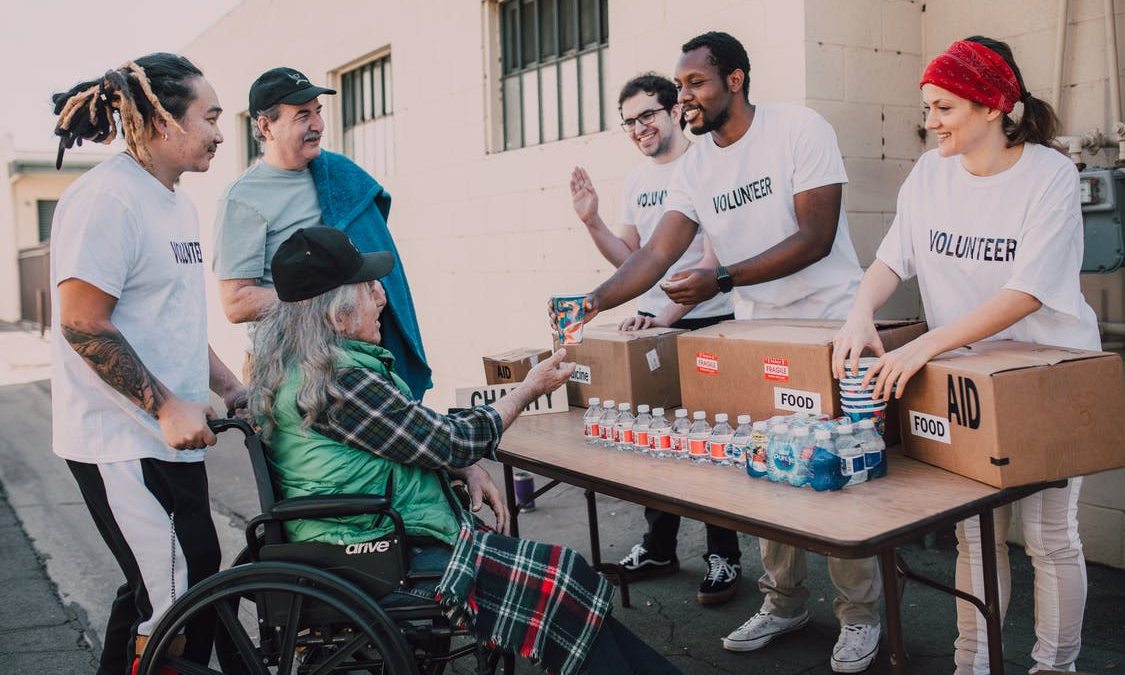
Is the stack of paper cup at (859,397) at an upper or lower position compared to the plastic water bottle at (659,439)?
upper

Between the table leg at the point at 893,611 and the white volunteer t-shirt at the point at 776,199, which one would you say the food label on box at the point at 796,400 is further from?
the white volunteer t-shirt at the point at 776,199

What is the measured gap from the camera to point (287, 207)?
9.90 feet

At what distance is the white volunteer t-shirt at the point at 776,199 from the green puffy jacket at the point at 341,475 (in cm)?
144

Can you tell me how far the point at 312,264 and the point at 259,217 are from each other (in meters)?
0.85

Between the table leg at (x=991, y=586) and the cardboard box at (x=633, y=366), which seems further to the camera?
the cardboard box at (x=633, y=366)

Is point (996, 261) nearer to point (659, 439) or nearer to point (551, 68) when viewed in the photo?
point (659, 439)

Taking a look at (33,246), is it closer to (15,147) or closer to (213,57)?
(15,147)

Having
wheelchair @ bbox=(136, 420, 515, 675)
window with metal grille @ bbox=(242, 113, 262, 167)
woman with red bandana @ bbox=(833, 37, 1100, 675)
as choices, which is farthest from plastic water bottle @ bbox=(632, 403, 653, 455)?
window with metal grille @ bbox=(242, 113, 262, 167)

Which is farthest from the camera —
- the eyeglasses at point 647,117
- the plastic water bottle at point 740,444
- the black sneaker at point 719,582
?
the eyeglasses at point 647,117

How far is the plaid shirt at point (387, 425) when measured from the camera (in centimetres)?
218

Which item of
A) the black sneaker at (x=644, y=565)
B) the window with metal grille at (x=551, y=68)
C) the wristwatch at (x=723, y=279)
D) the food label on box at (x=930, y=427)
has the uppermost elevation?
the window with metal grille at (x=551, y=68)

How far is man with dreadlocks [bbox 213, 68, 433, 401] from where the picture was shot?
2932 millimetres

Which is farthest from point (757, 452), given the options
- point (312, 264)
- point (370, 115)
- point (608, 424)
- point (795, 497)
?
point (370, 115)

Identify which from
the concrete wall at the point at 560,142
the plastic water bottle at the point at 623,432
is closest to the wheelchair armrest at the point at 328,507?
the plastic water bottle at the point at 623,432
